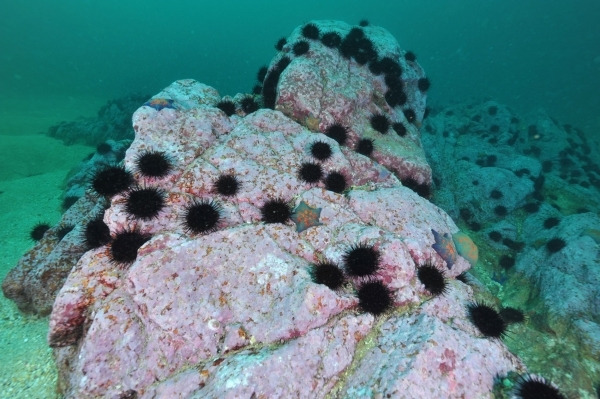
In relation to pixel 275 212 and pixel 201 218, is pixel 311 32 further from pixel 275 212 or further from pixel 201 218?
pixel 201 218

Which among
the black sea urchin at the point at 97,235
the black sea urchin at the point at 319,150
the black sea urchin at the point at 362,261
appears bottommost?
the black sea urchin at the point at 97,235

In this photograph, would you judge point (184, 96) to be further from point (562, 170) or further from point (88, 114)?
point (88, 114)

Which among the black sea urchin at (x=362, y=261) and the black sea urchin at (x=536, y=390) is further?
the black sea urchin at (x=362, y=261)

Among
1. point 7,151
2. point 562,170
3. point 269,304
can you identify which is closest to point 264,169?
point 269,304

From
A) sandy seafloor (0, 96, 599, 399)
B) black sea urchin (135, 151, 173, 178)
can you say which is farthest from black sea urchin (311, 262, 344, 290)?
sandy seafloor (0, 96, 599, 399)

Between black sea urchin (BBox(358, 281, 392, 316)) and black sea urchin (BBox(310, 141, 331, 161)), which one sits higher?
black sea urchin (BBox(310, 141, 331, 161))

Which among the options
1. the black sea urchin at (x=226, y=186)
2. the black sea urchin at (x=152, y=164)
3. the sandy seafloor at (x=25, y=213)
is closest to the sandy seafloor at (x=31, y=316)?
the sandy seafloor at (x=25, y=213)

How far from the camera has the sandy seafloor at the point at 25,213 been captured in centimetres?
653

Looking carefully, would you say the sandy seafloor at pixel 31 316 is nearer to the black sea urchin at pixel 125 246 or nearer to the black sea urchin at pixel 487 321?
the black sea urchin at pixel 487 321

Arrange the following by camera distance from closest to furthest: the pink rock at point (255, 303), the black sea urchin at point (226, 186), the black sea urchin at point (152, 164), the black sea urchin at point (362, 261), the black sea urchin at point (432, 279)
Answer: the pink rock at point (255, 303) → the black sea urchin at point (362, 261) → the black sea urchin at point (432, 279) → the black sea urchin at point (152, 164) → the black sea urchin at point (226, 186)

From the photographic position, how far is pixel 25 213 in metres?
15.6

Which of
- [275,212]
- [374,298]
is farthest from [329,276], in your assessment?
[275,212]

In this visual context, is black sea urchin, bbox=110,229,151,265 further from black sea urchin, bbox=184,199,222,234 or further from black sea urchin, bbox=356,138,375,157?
black sea urchin, bbox=356,138,375,157

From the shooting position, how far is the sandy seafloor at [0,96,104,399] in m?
6.53
